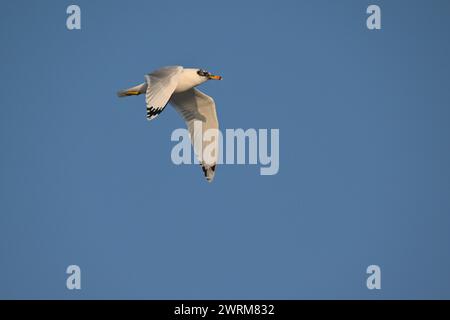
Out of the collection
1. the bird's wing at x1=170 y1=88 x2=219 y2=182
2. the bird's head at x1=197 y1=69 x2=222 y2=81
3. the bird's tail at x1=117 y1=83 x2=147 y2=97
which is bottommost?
the bird's wing at x1=170 y1=88 x2=219 y2=182

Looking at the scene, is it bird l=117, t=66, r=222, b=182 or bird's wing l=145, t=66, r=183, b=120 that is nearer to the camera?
bird's wing l=145, t=66, r=183, b=120

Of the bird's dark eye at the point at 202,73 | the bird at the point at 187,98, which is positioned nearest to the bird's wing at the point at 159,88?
the bird at the point at 187,98

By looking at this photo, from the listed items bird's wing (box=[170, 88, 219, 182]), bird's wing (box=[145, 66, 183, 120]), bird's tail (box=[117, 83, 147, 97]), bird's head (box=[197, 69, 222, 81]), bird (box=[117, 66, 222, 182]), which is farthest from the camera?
bird's wing (box=[170, 88, 219, 182])

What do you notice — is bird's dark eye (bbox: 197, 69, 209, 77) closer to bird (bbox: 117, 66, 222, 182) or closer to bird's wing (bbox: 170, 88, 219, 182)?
bird (bbox: 117, 66, 222, 182)

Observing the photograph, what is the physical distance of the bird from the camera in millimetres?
11594

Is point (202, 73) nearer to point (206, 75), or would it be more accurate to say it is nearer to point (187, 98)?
point (206, 75)

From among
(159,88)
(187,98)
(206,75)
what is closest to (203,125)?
(187,98)

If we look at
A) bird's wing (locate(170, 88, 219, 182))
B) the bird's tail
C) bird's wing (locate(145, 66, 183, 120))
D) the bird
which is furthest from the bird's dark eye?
bird's wing (locate(170, 88, 219, 182))

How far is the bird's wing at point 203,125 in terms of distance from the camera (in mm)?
13469

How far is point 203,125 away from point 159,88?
6.26 feet

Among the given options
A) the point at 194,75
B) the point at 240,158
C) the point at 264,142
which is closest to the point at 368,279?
the point at 264,142
